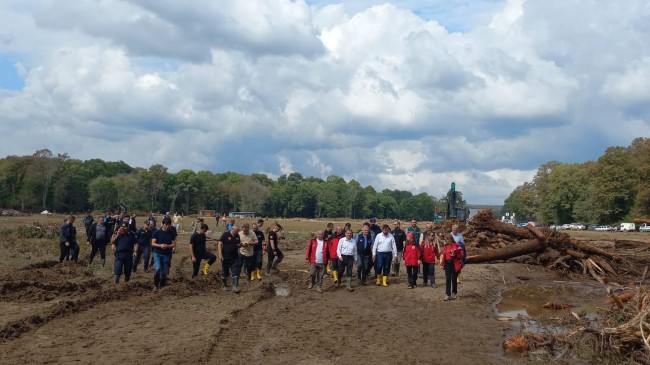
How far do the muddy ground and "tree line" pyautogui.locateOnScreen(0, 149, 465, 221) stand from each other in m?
55.6

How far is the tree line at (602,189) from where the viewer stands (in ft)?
223

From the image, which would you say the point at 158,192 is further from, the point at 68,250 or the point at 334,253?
the point at 334,253

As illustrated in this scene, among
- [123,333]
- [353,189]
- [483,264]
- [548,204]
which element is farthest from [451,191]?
[353,189]

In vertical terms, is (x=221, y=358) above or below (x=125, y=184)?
below

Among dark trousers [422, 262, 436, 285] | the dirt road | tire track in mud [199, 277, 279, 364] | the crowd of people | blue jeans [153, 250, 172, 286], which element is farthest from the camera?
dark trousers [422, 262, 436, 285]

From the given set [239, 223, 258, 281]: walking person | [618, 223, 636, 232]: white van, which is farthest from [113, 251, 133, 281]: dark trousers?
[618, 223, 636, 232]: white van

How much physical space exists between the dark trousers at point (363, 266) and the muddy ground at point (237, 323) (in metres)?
0.84

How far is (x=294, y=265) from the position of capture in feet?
71.7

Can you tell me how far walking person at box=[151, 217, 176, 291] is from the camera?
13805mm

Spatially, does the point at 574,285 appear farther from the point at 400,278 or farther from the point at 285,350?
the point at 285,350

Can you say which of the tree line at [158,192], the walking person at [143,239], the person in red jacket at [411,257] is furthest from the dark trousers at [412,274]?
the tree line at [158,192]

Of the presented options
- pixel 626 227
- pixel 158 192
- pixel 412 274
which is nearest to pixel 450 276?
pixel 412 274

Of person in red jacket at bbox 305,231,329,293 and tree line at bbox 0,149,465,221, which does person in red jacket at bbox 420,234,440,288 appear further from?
tree line at bbox 0,149,465,221

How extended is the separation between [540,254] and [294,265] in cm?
968
